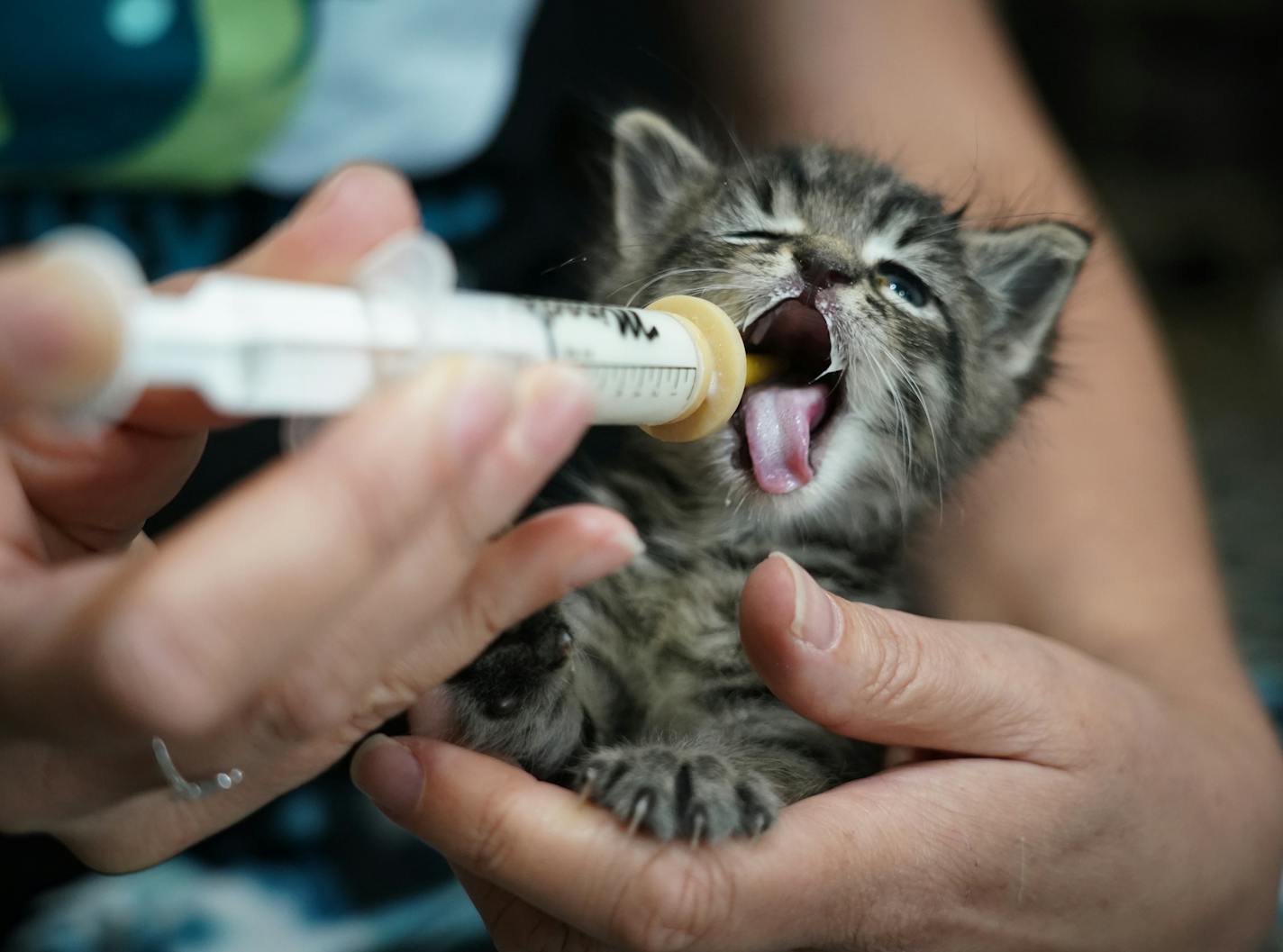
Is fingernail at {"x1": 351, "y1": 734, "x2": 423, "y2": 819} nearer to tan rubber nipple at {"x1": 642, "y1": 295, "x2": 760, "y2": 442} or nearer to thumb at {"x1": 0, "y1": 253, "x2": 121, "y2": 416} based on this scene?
tan rubber nipple at {"x1": 642, "y1": 295, "x2": 760, "y2": 442}

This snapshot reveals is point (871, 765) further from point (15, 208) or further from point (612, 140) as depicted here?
point (15, 208)

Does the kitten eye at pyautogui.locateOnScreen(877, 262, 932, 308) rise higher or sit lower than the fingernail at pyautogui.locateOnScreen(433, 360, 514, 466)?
lower

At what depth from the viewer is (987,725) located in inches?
38.5

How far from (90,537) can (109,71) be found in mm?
736

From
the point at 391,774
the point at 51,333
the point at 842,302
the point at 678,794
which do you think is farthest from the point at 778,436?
the point at 51,333

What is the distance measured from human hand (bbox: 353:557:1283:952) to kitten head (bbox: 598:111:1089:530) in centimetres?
26

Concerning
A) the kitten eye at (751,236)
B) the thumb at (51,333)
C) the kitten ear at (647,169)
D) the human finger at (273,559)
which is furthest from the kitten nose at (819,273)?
the thumb at (51,333)

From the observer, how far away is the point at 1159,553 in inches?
59.3

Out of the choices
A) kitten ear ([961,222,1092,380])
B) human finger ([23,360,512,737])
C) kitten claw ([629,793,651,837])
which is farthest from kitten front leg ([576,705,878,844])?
kitten ear ([961,222,1092,380])

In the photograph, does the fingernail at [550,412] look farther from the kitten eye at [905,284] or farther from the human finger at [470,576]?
the kitten eye at [905,284]

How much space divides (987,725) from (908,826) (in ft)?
0.41

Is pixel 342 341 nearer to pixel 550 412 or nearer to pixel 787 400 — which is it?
pixel 550 412

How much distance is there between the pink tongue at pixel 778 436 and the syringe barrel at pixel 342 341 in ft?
1.12

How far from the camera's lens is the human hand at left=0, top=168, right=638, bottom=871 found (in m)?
0.53
